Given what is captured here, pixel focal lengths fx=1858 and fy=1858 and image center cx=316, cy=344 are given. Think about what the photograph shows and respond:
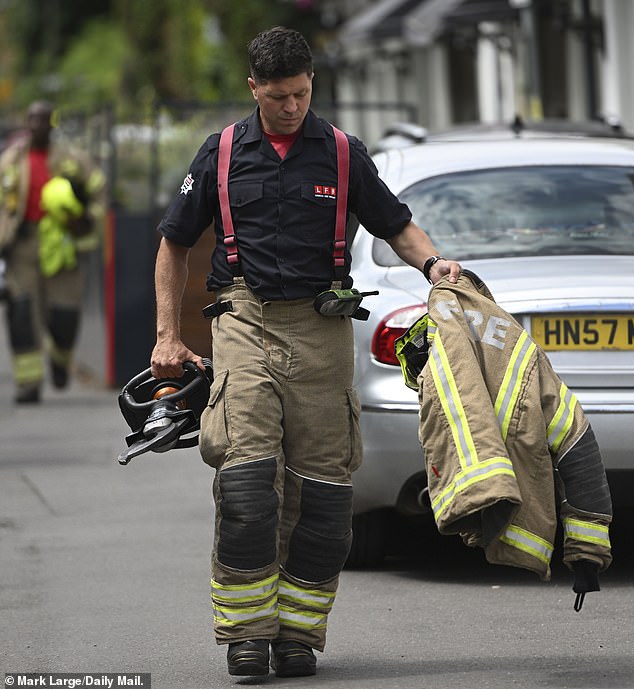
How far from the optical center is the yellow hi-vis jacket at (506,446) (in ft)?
16.7

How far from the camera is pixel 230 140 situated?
547 centimetres

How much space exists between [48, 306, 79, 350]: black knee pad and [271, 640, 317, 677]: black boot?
8.20 meters

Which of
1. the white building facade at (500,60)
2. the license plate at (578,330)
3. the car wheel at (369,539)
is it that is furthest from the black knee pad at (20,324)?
the license plate at (578,330)

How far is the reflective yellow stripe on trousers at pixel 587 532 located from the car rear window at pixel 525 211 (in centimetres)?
195

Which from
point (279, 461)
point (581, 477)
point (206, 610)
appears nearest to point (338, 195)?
point (279, 461)

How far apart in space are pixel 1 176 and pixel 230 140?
793 centimetres

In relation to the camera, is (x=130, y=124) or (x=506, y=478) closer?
(x=506, y=478)

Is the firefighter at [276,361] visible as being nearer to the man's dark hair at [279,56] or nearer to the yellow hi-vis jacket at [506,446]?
the man's dark hair at [279,56]

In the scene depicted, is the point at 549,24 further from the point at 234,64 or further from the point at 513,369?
the point at 513,369

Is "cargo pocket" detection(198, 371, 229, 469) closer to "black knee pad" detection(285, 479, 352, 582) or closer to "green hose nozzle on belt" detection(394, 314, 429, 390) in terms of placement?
"black knee pad" detection(285, 479, 352, 582)

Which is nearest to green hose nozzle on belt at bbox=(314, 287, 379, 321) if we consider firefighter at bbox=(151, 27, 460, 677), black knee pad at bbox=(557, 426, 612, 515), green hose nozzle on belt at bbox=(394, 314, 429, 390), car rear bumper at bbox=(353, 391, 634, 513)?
firefighter at bbox=(151, 27, 460, 677)

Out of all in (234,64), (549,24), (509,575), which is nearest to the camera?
(509,575)

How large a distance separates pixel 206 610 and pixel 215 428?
1.27 m

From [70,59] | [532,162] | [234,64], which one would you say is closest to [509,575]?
[532,162]
